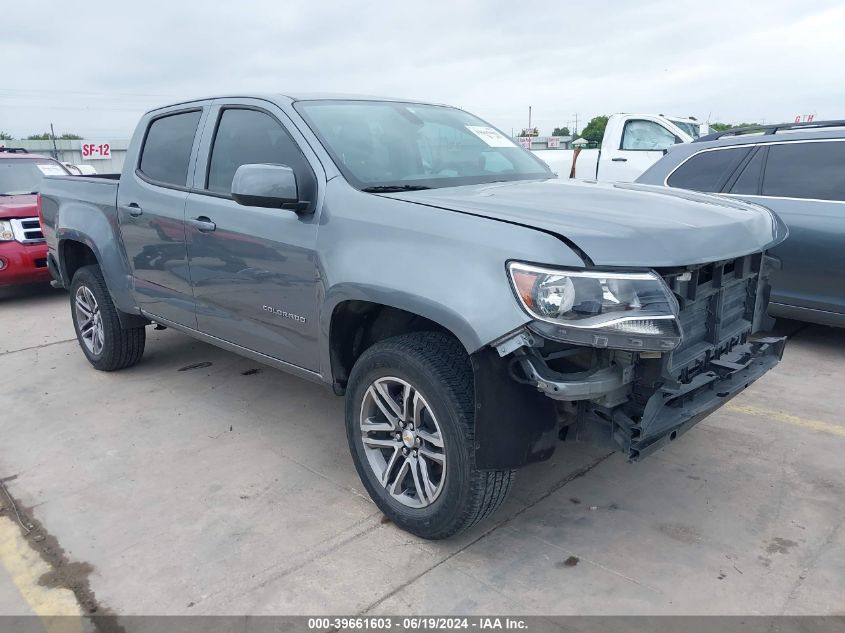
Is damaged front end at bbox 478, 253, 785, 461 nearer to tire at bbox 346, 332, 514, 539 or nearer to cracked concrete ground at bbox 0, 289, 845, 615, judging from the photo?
tire at bbox 346, 332, 514, 539

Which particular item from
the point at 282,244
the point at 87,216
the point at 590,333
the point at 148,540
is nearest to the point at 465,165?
the point at 282,244

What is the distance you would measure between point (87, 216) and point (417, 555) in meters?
3.61

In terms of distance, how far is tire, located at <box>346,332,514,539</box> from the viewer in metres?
2.62

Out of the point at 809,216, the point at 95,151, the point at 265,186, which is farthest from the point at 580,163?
the point at 95,151

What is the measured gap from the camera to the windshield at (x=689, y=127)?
12.3 metres

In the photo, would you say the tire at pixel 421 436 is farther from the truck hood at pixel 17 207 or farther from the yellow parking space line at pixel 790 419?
the truck hood at pixel 17 207

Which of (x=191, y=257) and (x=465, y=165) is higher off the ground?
(x=465, y=165)

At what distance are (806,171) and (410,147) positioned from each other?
347 cm

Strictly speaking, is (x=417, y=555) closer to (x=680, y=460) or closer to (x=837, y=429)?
(x=680, y=460)

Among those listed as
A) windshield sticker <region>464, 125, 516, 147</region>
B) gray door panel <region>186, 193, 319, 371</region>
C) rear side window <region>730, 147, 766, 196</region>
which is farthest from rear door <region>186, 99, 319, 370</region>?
rear side window <region>730, 147, 766, 196</region>

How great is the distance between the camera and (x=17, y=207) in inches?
308

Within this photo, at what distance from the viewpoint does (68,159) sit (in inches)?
950

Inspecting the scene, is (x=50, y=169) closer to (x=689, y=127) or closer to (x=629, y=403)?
(x=629, y=403)

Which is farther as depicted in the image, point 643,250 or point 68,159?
point 68,159
